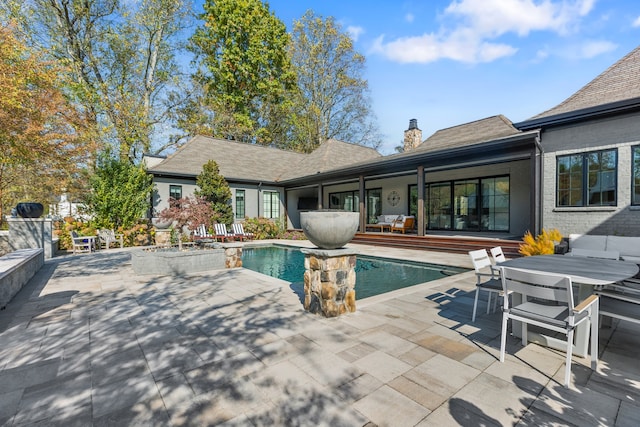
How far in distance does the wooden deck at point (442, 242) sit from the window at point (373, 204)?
11.4ft

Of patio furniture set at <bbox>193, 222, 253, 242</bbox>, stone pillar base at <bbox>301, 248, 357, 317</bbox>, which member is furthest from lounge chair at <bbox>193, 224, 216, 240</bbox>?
stone pillar base at <bbox>301, 248, 357, 317</bbox>

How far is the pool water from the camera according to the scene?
5.97m

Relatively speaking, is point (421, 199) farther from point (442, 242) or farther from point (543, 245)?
point (543, 245)

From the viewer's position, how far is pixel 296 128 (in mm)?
26391

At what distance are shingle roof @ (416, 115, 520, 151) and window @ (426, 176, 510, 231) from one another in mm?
1866

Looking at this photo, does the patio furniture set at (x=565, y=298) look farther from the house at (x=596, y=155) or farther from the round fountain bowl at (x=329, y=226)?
the house at (x=596, y=155)

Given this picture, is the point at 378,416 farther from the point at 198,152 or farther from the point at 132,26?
the point at 132,26

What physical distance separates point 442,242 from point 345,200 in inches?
325

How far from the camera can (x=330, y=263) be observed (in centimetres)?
379

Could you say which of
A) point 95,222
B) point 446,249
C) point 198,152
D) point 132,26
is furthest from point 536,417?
point 132,26

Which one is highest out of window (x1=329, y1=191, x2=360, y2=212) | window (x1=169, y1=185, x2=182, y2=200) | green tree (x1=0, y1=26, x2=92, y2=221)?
green tree (x1=0, y1=26, x2=92, y2=221)

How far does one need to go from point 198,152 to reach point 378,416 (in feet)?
52.1

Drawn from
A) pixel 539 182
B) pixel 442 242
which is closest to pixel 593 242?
pixel 539 182

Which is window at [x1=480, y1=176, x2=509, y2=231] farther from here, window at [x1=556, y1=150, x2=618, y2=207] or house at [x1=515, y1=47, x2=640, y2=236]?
window at [x1=556, y1=150, x2=618, y2=207]
